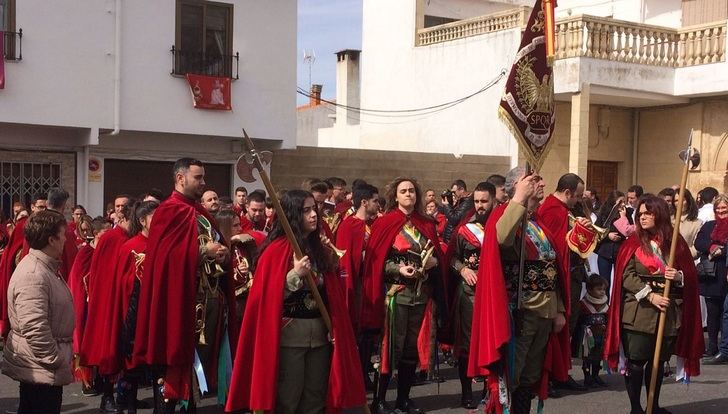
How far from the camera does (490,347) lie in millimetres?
6246

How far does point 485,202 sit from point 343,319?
251 cm

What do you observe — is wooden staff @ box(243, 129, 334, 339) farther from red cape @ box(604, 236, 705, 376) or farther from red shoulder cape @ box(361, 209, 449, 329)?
red cape @ box(604, 236, 705, 376)

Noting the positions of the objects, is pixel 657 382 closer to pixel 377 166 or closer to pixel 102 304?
pixel 102 304

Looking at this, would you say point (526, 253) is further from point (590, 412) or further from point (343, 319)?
point (590, 412)

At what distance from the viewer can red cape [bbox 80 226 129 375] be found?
7.24 meters

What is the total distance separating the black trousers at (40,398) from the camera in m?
5.27

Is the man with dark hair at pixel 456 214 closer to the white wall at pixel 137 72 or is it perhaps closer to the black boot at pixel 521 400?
the black boot at pixel 521 400

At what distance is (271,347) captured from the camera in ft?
17.5

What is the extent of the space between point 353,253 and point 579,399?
8.05ft

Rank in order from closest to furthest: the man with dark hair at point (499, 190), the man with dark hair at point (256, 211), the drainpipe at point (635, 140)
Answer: the man with dark hair at point (499, 190) → the man with dark hair at point (256, 211) → the drainpipe at point (635, 140)

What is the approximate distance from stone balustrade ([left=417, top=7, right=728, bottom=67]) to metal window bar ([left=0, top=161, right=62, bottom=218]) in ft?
33.7

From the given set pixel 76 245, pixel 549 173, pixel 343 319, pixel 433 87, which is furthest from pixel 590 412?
pixel 433 87

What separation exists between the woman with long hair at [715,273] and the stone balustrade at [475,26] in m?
10.8

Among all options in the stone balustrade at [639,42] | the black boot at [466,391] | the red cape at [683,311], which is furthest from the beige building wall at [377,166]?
the red cape at [683,311]
